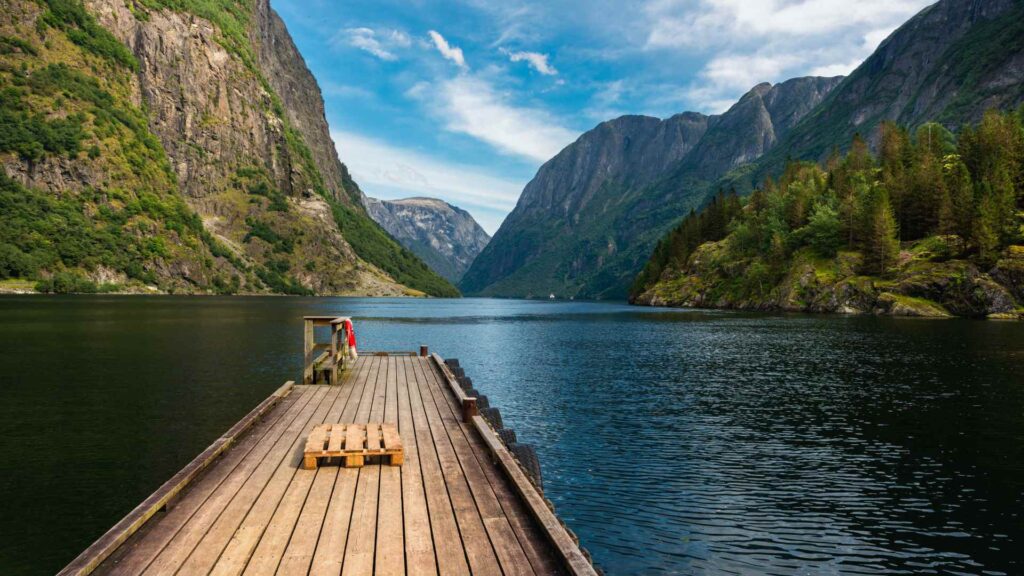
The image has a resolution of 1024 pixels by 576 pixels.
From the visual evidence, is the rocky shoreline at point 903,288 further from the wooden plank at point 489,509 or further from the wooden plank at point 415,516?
the wooden plank at point 415,516

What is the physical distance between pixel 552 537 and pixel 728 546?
8.39 meters

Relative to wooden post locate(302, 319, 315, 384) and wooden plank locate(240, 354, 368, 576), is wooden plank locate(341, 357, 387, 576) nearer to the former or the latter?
wooden plank locate(240, 354, 368, 576)

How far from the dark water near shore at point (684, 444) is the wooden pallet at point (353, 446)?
5.98m

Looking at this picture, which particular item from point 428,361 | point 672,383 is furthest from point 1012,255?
point 428,361

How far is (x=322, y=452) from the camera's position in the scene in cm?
1244

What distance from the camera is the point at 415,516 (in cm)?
976

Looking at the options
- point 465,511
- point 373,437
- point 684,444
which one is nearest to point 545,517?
point 465,511

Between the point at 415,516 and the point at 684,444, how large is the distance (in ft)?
55.7

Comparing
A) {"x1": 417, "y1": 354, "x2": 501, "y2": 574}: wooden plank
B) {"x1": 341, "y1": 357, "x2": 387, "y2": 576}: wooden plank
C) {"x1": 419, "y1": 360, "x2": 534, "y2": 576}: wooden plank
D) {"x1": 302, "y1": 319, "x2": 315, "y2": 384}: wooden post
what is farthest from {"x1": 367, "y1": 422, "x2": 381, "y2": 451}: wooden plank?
{"x1": 302, "y1": 319, "x2": 315, "y2": 384}: wooden post

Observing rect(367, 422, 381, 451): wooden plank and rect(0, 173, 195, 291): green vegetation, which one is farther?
rect(0, 173, 195, 291): green vegetation

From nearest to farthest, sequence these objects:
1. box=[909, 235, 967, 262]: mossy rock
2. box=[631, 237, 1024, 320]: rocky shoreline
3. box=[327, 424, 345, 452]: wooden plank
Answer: box=[327, 424, 345, 452]: wooden plank
box=[631, 237, 1024, 320]: rocky shoreline
box=[909, 235, 967, 262]: mossy rock

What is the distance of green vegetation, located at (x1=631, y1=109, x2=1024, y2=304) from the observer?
3964 inches

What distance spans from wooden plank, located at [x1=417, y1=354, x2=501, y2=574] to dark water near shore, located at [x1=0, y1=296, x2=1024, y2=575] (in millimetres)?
4498

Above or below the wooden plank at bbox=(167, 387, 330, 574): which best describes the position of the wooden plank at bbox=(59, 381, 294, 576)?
above
